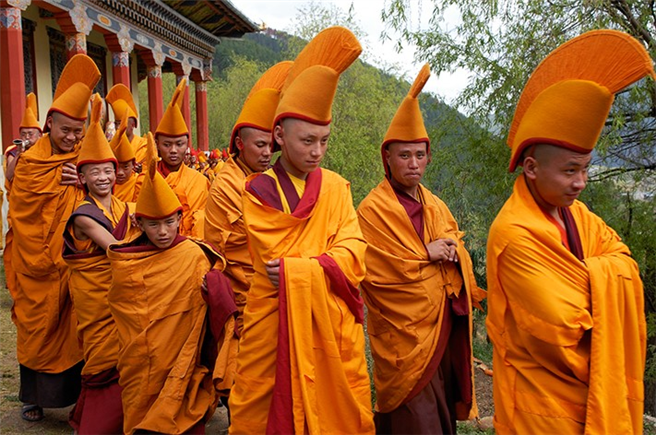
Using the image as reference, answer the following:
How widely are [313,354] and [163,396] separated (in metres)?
1.19

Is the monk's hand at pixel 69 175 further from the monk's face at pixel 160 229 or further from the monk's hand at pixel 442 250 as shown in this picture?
the monk's hand at pixel 442 250

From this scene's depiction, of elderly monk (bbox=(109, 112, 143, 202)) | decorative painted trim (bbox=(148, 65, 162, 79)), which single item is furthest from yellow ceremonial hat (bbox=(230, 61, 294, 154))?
decorative painted trim (bbox=(148, 65, 162, 79))

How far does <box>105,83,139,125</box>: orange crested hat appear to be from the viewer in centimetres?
570

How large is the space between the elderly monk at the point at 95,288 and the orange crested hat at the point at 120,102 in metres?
1.68

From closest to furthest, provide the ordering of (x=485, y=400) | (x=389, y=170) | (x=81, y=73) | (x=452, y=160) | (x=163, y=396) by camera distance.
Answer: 1. (x=163, y=396)
2. (x=389, y=170)
3. (x=81, y=73)
4. (x=485, y=400)
5. (x=452, y=160)

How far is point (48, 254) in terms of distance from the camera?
4344mm

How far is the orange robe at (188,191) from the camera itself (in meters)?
4.82

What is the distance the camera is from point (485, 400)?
17.6 ft

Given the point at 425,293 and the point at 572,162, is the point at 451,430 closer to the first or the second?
the point at 425,293

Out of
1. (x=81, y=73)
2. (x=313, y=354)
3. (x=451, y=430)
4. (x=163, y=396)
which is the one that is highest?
(x=81, y=73)

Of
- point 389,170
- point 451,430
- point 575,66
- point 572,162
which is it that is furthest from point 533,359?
point 389,170

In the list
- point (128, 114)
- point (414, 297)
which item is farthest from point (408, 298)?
point (128, 114)

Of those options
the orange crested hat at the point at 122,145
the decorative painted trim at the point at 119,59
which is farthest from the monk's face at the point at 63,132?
the decorative painted trim at the point at 119,59

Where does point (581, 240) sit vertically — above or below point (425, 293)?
above
